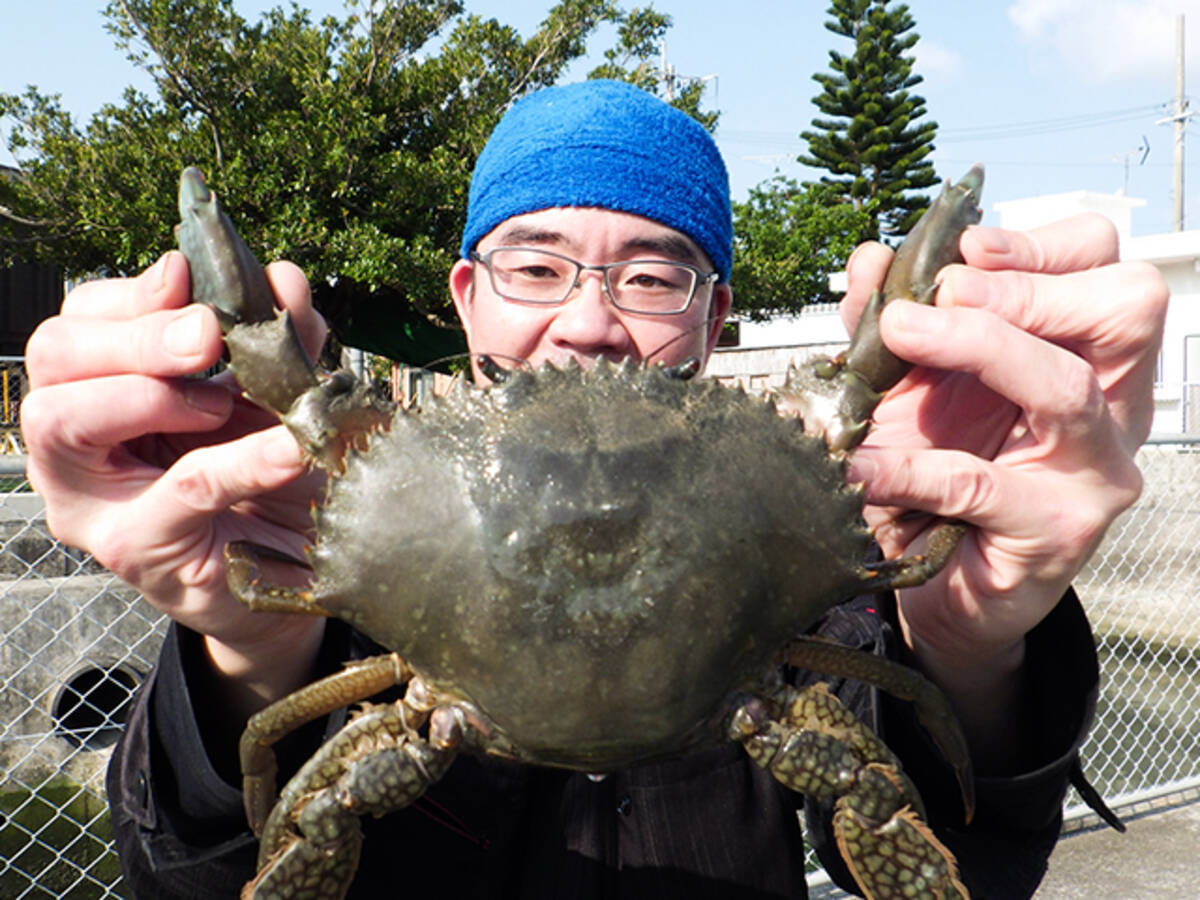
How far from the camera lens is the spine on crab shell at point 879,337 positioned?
5.68ft

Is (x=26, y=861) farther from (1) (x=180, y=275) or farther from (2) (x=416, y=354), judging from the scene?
(2) (x=416, y=354)

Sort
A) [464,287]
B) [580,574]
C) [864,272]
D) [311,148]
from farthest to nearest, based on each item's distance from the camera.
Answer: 1. [311,148]
2. [464,287]
3. [864,272]
4. [580,574]

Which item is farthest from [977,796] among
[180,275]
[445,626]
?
[180,275]

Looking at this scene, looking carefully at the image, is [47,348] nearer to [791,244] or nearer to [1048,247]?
[1048,247]

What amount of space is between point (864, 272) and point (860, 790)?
96cm

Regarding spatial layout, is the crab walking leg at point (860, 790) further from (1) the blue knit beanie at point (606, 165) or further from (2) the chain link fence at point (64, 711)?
(2) the chain link fence at point (64, 711)

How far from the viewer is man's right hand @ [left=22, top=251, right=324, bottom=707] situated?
1.57 meters

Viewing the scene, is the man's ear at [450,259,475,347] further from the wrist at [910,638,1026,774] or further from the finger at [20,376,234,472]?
the wrist at [910,638,1026,774]

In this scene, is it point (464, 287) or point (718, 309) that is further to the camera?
point (464, 287)

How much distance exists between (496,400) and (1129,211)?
2795cm

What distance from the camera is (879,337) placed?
173 cm

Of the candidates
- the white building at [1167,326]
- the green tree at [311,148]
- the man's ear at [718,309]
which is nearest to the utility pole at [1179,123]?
the white building at [1167,326]

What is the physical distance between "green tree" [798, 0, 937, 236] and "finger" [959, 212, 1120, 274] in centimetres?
2687

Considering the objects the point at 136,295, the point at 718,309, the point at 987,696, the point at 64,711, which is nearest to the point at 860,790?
the point at 987,696
